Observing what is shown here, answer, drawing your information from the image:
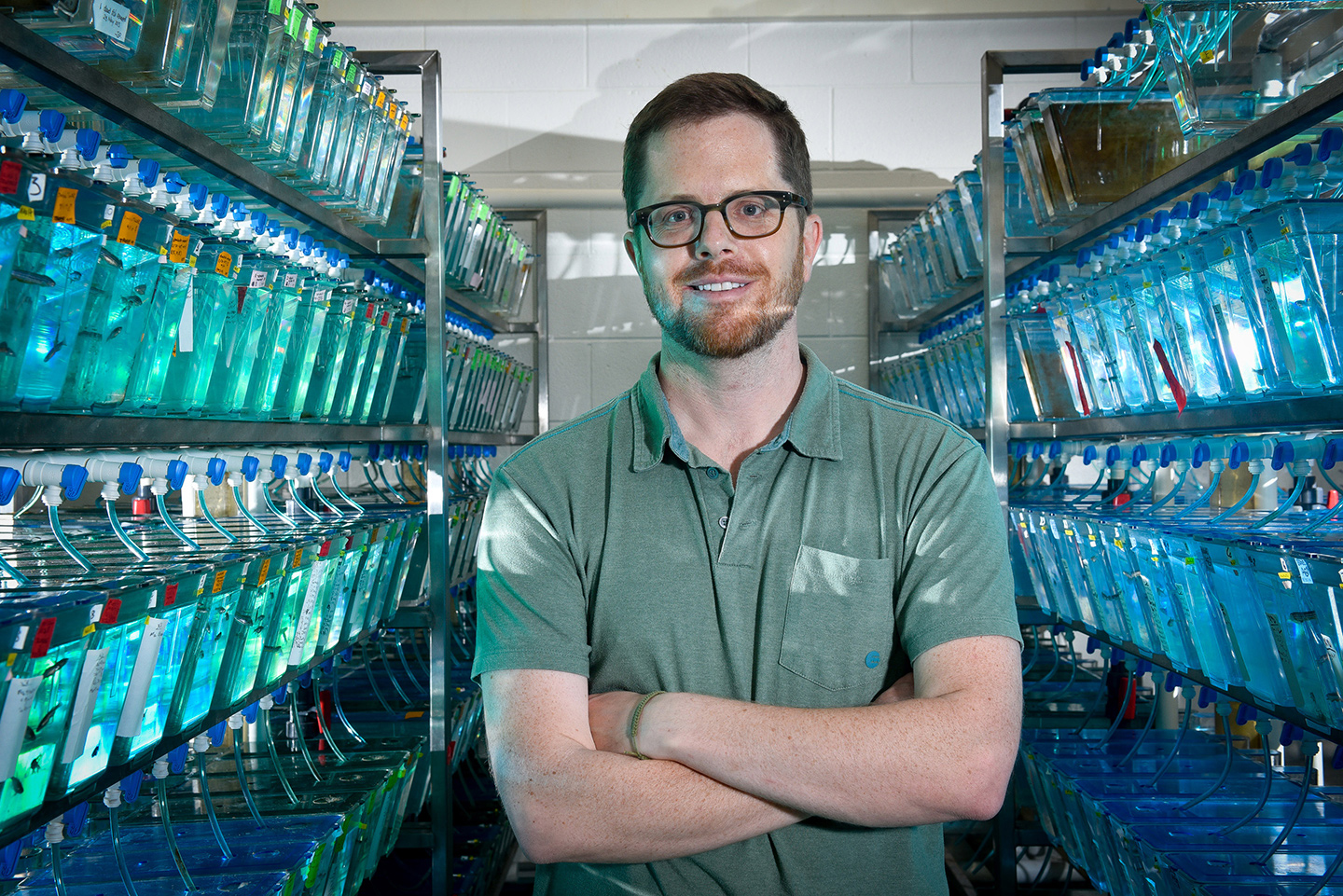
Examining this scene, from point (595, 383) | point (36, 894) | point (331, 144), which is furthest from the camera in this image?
point (595, 383)

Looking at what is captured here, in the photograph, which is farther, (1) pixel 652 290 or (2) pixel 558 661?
(1) pixel 652 290

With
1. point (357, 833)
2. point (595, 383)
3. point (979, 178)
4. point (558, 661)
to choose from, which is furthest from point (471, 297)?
point (558, 661)

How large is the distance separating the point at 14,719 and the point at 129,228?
23.1 inches

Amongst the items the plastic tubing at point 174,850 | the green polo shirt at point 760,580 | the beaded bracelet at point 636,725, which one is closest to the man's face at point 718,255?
the green polo shirt at point 760,580

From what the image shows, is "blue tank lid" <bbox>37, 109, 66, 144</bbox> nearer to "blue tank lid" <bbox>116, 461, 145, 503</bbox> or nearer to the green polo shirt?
"blue tank lid" <bbox>116, 461, 145, 503</bbox>

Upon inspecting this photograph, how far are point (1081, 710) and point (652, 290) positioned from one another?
2.05m

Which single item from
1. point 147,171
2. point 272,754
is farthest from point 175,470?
point 272,754

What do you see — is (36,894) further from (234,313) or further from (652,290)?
(652,290)

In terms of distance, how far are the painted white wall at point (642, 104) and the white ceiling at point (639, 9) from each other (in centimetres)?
4

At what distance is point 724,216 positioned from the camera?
1.25m

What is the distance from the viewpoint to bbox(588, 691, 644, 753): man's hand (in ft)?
3.72

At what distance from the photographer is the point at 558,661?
116cm

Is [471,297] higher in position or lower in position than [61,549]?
higher

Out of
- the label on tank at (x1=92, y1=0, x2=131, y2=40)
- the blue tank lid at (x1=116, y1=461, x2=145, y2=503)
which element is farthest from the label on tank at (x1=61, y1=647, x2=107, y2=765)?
the label on tank at (x1=92, y1=0, x2=131, y2=40)
